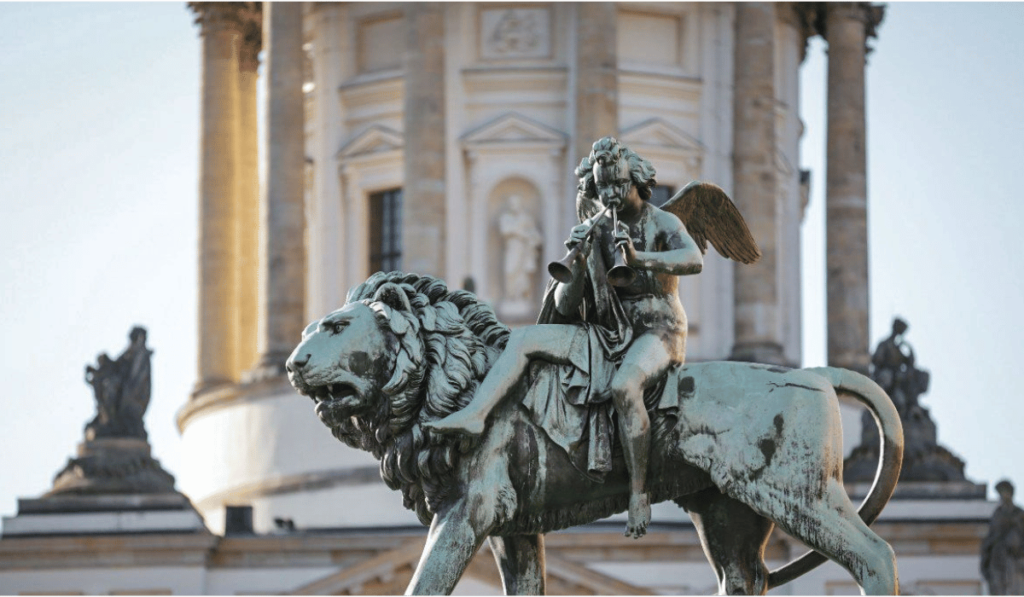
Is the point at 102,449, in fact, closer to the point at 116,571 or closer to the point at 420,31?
the point at 116,571

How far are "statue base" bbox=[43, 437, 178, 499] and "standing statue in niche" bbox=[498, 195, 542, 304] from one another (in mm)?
9895

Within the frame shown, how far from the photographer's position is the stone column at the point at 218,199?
61750mm

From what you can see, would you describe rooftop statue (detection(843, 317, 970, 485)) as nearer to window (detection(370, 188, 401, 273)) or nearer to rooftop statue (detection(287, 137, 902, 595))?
window (detection(370, 188, 401, 273))

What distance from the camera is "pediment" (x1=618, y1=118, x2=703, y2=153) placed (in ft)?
195

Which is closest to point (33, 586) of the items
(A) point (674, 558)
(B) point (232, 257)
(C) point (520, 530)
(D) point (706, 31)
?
(A) point (674, 558)

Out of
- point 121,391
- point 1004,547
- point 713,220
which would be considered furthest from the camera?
point 121,391

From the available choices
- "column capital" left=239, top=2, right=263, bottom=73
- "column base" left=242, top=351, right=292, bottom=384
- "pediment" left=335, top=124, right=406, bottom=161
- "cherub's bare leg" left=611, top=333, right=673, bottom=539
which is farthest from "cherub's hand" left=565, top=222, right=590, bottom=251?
"column capital" left=239, top=2, right=263, bottom=73

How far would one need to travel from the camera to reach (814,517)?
41.8ft

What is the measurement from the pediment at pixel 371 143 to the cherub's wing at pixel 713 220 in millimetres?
46617

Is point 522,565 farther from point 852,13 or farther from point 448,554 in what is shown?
point 852,13

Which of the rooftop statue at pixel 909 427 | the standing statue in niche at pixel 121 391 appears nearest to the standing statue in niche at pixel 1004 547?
A: the rooftop statue at pixel 909 427

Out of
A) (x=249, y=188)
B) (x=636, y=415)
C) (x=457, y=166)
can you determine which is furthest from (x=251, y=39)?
(x=636, y=415)

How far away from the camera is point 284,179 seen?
59.0 m

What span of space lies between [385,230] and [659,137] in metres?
5.98
